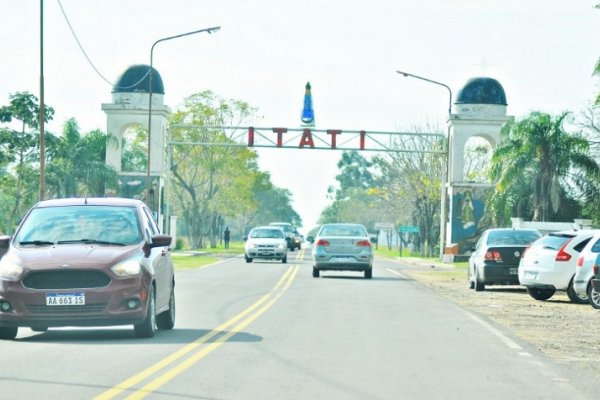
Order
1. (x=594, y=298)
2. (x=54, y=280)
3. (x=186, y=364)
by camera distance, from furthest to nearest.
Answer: (x=594, y=298) → (x=54, y=280) → (x=186, y=364)

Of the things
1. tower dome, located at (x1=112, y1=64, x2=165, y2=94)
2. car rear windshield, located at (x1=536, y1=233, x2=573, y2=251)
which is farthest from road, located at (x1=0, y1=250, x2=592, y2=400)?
tower dome, located at (x1=112, y1=64, x2=165, y2=94)

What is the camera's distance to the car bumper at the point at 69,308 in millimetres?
16016

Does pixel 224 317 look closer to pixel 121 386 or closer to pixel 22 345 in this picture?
pixel 22 345

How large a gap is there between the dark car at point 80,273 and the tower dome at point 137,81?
58.8 m

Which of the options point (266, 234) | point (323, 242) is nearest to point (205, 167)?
point (266, 234)

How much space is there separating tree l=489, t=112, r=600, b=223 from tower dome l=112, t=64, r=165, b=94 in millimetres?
23819

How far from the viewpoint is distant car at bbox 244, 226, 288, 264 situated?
55.7 meters

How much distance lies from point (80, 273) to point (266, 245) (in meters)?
39.6

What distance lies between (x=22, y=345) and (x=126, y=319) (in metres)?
1.30

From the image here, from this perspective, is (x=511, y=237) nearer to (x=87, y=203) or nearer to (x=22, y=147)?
(x=87, y=203)

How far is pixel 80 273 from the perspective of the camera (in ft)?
53.2

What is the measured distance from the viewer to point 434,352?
15.5 m

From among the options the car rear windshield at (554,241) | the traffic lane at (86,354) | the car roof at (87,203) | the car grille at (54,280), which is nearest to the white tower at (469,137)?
the car rear windshield at (554,241)

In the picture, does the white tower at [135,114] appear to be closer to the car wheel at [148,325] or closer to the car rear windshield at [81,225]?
the car rear windshield at [81,225]
